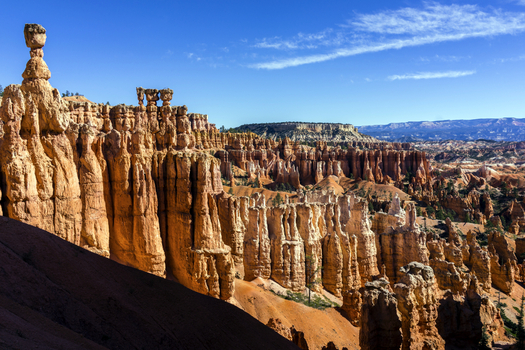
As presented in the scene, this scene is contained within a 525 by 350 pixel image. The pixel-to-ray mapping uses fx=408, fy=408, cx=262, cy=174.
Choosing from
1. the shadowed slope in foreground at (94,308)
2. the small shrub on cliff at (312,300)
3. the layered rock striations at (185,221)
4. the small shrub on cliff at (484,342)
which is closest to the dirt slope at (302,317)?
the small shrub on cliff at (312,300)

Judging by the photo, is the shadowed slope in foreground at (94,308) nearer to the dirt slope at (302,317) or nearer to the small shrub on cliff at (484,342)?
the dirt slope at (302,317)

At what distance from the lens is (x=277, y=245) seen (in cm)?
3162

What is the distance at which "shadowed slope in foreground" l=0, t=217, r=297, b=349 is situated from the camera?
29.2ft

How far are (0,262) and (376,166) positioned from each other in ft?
330

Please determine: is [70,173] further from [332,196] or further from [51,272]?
[332,196]

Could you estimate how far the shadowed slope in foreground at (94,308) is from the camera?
29.2 feet

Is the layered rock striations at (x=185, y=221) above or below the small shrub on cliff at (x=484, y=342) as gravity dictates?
above

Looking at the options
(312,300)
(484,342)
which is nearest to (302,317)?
(312,300)

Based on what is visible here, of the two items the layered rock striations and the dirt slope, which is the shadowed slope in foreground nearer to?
the layered rock striations

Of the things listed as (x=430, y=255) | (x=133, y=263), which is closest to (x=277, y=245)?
(x=133, y=263)

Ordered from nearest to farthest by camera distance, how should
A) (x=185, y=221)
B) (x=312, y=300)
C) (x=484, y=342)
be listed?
1. (x=185, y=221)
2. (x=484, y=342)
3. (x=312, y=300)

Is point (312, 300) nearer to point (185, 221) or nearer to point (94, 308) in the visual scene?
point (185, 221)

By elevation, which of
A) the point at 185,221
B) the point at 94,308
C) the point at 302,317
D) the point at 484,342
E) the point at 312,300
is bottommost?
the point at 312,300

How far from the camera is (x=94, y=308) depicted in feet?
37.2
